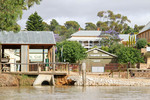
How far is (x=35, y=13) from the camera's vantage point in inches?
2842

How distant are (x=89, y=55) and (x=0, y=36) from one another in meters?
28.6

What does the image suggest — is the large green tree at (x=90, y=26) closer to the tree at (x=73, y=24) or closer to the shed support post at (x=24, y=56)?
the tree at (x=73, y=24)

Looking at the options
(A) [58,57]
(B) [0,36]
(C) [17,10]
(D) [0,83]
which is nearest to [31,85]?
(D) [0,83]

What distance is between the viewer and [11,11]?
25.8m

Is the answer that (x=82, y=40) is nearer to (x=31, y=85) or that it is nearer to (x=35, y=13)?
(x=35, y=13)

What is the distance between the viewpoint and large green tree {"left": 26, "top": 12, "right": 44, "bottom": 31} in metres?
70.5

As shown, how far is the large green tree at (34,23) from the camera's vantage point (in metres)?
70.5

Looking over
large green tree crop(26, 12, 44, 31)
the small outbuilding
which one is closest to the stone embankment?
the small outbuilding

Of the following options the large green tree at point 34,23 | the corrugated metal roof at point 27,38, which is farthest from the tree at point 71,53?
the corrugated metal roof at point 27,38

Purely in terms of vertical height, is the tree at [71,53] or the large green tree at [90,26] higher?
the large green tree at [90,26]

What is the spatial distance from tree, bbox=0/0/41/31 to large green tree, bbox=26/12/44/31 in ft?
142

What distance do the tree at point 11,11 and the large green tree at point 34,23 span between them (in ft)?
142

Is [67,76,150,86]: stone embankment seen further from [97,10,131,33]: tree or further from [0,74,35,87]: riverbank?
[97,10,131,33]: tree

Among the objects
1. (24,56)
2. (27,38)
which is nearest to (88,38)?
(27,38)
